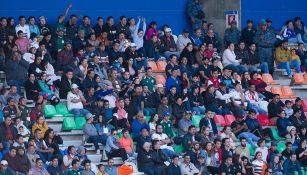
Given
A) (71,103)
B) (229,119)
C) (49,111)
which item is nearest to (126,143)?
(71,103)

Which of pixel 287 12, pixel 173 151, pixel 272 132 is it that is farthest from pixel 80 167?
pixel 287 12

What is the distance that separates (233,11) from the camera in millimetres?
34906

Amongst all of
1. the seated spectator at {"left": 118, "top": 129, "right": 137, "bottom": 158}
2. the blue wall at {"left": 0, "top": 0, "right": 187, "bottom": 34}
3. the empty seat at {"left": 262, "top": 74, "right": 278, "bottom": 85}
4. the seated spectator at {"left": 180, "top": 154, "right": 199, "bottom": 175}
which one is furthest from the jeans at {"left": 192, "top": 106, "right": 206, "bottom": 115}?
the blue wall at {"left": 0, "top": 0, "right": 187, "bottom": 34}

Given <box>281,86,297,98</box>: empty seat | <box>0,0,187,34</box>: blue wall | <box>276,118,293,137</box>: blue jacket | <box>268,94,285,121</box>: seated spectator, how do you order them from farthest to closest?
<box>281,86,297,98</box>: empty seat → <box>0,0,187,34</box>: blue wall → <box>268,94,285,121</box>: seated spectator → <box>276,118,293,137</box>: blue jacket

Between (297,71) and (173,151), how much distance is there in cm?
703

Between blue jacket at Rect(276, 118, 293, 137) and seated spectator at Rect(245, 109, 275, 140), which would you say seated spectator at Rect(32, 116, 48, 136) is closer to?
seated spectator at Rect(245, 109, 275, 140)

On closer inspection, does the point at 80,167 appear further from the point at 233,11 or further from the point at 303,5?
the point at 303,5

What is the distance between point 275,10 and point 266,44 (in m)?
3.12

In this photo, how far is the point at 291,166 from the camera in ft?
94.6

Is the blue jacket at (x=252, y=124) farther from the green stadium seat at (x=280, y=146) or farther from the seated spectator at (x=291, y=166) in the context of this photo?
the seated spectator at (x=291, y=166)

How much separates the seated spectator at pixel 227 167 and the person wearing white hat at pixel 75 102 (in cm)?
328

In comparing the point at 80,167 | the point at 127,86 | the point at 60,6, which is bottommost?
the point at 80,167

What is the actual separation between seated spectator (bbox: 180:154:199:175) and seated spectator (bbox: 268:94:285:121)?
424 centimetres

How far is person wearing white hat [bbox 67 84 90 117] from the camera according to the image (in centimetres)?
2789
